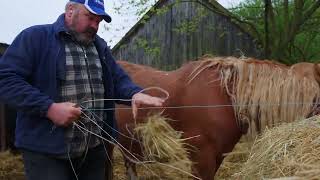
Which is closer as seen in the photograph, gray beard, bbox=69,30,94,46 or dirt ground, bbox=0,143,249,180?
gray beard, bbox=69,30,94,46

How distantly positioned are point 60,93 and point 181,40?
58.0ft

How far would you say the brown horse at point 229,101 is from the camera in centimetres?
459

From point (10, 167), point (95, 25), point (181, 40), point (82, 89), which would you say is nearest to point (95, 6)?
point (95, 25)

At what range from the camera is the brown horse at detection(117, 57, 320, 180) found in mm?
4590

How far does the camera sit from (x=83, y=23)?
3.31 m

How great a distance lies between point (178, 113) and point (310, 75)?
4.04 ft

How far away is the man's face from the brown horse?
49.1 inches

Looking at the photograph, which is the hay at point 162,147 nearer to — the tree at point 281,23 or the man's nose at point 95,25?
the man's nose at point 95,25

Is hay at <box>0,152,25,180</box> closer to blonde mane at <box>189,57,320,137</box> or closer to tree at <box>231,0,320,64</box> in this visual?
blonde mane at <box>189,57,320,137</box>

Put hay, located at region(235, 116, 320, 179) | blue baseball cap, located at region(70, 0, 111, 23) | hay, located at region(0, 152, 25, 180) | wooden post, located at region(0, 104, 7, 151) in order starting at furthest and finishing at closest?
wooden post, located at region(0, 104, 7, 151) < hay, located at region(0, 152, 25, 180) < blue baseball cap, located at region(70, 0, 111, 23) < hay, located at region(235, 116, 320, 179)

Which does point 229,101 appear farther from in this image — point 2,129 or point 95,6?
point 2,129

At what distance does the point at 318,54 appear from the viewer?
49.5 feet

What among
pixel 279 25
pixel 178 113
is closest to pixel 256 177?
pixel 178 113

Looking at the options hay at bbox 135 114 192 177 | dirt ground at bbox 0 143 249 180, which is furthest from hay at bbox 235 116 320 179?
dirt ground at bbox 0 143 249 180
